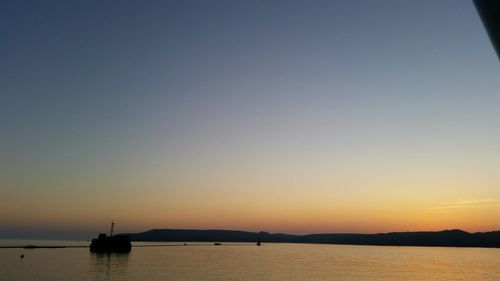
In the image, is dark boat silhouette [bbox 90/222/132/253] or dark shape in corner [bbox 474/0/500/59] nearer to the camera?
dark shape in corner [bbox 474/0/500/59]

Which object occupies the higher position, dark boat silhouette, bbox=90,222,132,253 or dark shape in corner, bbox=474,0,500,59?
dark boat silhouette, bbox=90,222,132,253

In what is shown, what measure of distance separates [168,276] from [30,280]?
2099 centimetres

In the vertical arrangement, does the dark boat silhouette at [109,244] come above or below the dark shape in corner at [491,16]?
above

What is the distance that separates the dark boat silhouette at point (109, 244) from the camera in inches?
6002

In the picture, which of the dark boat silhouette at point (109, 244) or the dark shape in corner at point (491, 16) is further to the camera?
the dark boat silhouette at point (109, 244)

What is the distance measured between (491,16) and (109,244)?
162245 mm

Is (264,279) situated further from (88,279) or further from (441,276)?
(441,276)

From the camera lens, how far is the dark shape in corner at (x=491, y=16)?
2.99 m

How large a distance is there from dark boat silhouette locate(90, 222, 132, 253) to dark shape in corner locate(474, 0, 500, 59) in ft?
523

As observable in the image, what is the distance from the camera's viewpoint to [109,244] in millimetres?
154500

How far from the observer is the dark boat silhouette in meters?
152

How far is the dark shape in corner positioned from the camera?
299 centimetres

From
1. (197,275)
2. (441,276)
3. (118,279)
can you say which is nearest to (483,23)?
(118,279)

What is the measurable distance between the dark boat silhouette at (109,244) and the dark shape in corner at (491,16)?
159 metres
